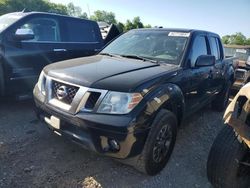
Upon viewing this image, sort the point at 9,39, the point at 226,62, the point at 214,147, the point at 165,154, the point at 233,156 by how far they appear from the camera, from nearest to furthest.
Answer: the point at 233,156 < the point at 214,147 < the point at 165,154 < the point at 9,39 < the point at 226,62

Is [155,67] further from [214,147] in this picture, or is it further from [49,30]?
[49,30]

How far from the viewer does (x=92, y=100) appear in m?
2.80

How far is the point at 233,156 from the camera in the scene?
257 centimetres

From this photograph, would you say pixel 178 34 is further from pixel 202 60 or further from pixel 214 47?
pixel 214 47

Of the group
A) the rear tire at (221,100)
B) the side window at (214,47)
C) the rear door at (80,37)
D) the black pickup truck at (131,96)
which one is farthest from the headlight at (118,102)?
the rear tire at (221,100)

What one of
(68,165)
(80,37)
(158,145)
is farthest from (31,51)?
(158,145)

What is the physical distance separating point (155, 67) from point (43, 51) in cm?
251

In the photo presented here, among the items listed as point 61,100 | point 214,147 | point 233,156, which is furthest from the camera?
Answer: point 61,100

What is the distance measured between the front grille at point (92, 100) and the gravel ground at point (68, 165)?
2.82ft

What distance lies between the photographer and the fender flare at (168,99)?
2.91 metres

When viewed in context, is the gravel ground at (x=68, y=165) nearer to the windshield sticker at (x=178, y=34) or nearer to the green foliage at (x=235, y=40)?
the windshield sticker at (x=178, y=34)

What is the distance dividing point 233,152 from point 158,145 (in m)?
0.84

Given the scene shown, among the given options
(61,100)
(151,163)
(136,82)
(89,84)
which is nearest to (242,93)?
(136,82)

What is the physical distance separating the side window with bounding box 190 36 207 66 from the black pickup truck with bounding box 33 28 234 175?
17 millimetres
